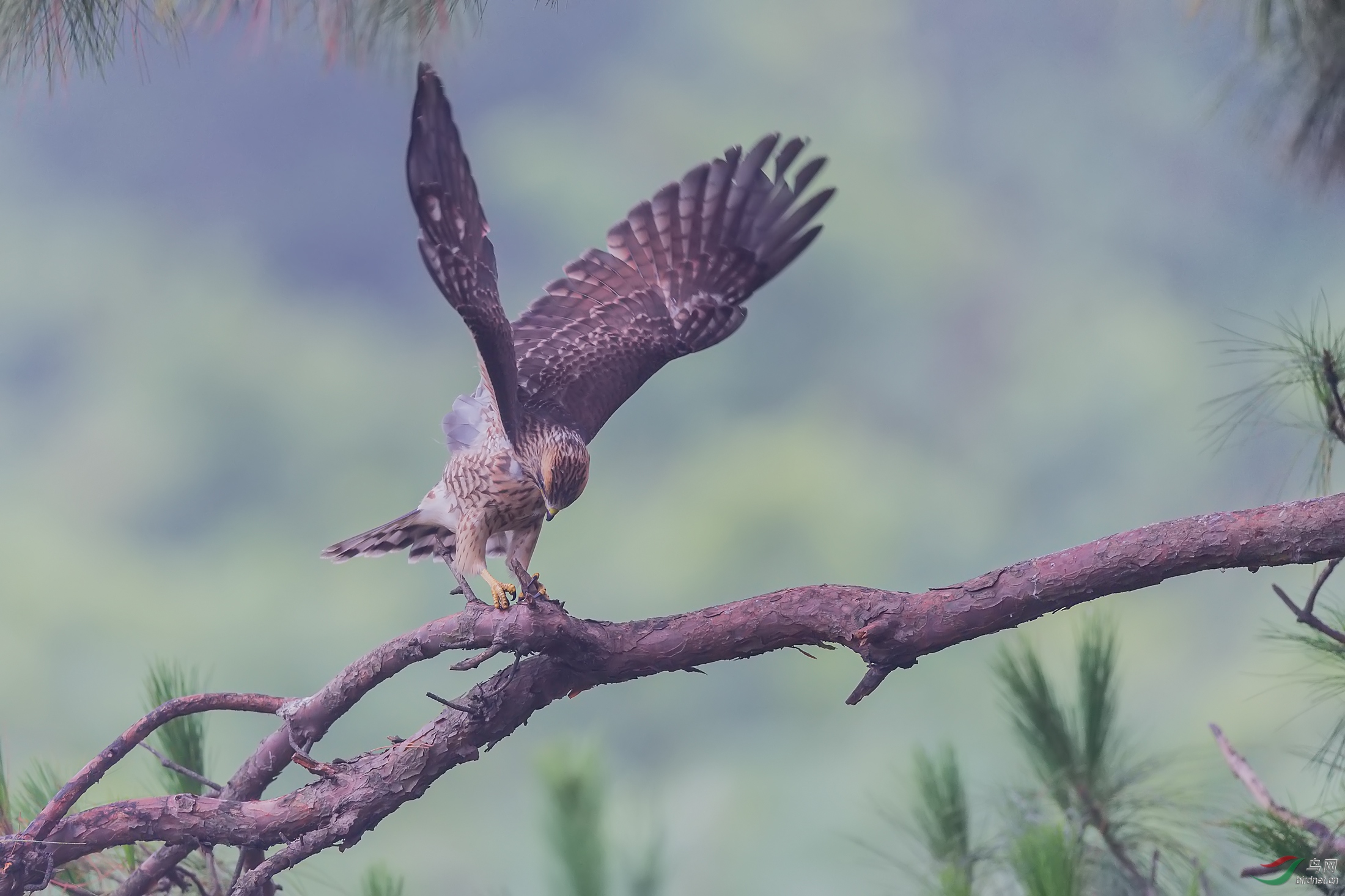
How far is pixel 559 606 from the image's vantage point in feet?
6.34

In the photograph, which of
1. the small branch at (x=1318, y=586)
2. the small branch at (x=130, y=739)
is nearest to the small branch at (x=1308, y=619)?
the small branch at (x=1318, y=586)

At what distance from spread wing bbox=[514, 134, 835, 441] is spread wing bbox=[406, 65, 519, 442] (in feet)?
1.50

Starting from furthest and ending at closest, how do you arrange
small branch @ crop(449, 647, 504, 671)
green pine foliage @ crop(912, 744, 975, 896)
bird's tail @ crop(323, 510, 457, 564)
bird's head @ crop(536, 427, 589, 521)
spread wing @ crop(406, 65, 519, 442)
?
bird's tail @ crop(323, 510, 457, 564), green pine foliage @ crop(912, 744, 975, 896), bird's head @ crop(536, 427, 589, 521), spread wing @ crop(406, 65, 519, 442), small branch @ crop(449, 647, 504, 671)

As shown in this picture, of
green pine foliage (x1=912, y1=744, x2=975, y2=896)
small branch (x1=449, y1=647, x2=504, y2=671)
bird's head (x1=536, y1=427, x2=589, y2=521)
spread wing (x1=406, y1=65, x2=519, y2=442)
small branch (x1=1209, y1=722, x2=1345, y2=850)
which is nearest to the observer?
small branch (x1=449, y1=647, x2=504, y2=671)

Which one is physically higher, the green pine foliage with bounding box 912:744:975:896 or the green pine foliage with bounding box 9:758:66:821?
the green pine foliage with bounding box 9:758:66:821

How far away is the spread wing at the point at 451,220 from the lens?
1879 millimetres

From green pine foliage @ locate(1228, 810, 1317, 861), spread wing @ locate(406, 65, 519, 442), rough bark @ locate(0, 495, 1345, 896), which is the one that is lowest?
green pine foliage @ locate(1228, 810, 1317, 861)

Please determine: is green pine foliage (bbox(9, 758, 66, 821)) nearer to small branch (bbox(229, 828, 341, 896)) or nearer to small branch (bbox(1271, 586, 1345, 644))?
small branch (bbox(229, 828, 341, 896))

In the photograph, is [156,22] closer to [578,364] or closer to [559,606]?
[578,364]

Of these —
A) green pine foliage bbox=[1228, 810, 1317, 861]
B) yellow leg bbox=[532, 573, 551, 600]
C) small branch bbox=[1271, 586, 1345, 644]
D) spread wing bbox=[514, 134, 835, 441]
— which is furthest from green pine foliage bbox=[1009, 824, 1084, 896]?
spread wing bbox=[514, 134, 835, 441]

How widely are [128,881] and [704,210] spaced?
155cm

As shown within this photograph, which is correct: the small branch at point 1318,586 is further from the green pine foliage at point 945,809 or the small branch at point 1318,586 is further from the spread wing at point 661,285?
the spread wing at point 661,285

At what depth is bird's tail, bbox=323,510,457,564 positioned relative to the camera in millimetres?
2641

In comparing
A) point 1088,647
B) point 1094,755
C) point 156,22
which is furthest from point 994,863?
point 156,22
